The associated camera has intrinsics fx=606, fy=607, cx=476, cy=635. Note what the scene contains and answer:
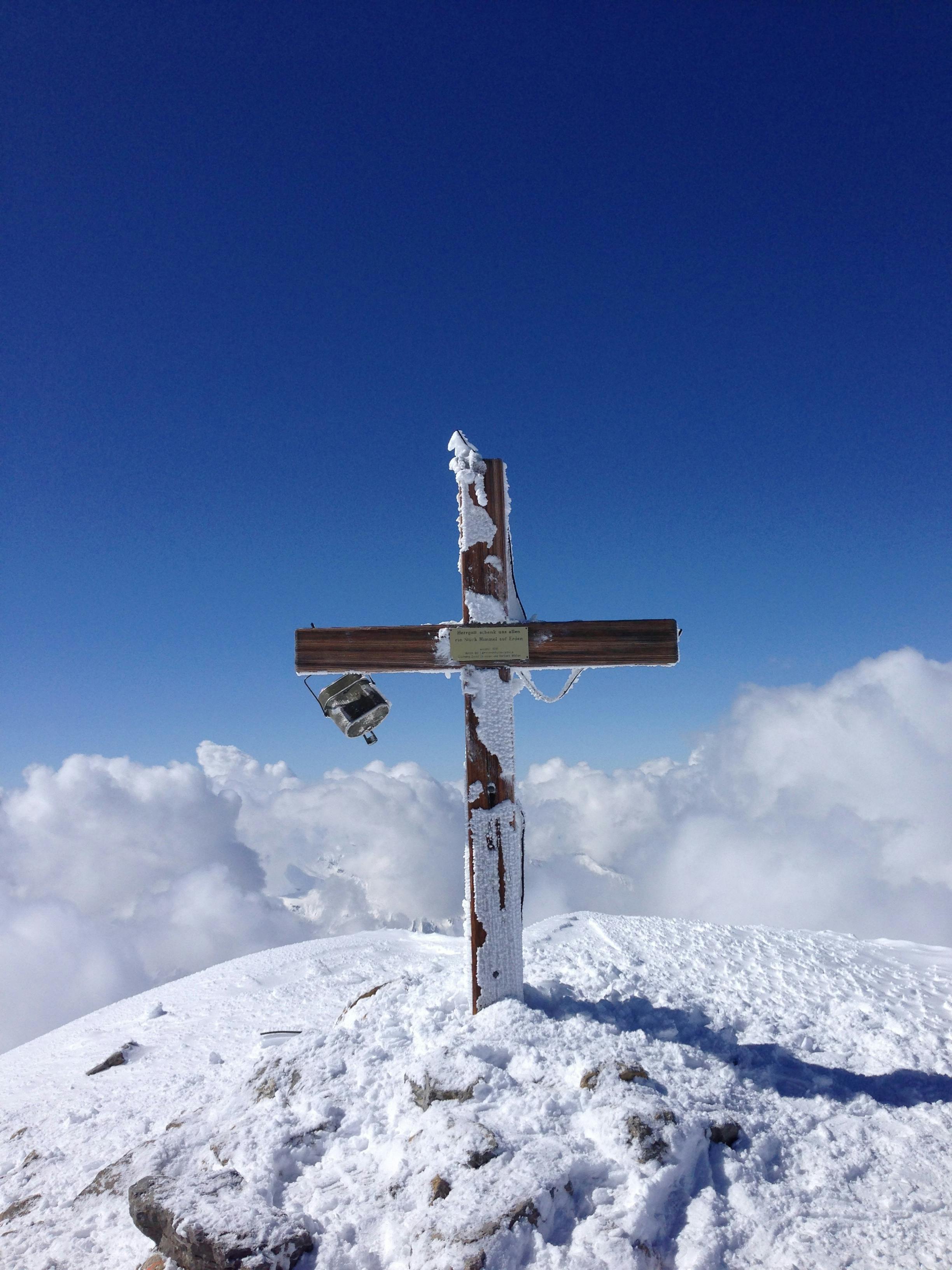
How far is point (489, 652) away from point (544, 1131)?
4072 millimetres

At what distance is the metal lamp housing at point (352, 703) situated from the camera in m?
6.95

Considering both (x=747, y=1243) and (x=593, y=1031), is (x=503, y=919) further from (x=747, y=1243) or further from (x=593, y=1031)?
(x=747, y=1243)

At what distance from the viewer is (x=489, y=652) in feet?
21.6

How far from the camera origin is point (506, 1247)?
3537 mm

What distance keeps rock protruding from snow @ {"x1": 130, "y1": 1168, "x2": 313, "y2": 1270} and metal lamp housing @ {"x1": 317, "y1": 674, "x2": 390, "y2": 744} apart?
3889 millimetres

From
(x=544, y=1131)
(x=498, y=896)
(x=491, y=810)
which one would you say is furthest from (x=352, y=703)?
(x=544, y=1131)

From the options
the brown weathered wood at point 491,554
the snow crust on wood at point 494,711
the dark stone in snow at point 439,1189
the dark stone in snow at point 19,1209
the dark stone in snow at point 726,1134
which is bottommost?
the dark stone in snow at point 19,1209

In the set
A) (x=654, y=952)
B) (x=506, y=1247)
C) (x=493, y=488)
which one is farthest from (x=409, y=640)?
(x=654, y=952)

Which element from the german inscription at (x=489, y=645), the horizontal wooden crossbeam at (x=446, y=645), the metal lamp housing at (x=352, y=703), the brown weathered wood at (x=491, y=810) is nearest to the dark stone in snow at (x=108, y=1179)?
the brown weathered wood at (x=491, y=810)

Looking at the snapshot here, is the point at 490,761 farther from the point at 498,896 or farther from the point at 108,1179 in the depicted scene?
the point at 108,1179

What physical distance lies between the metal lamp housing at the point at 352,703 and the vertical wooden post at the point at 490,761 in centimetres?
115

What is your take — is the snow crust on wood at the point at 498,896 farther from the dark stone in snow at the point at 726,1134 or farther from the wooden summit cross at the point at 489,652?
the dark stone in snow at the point at 726,1134

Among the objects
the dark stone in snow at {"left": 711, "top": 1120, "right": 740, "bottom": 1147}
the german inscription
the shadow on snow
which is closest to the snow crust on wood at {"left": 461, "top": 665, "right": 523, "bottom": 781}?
the german inscription

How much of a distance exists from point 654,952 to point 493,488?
7.20 meters
